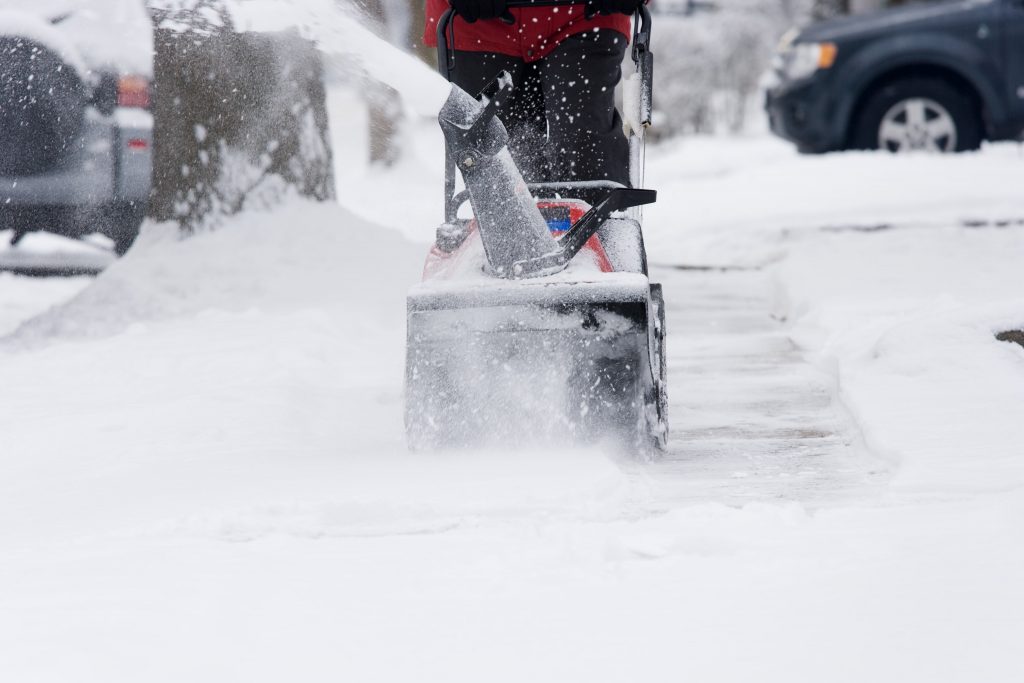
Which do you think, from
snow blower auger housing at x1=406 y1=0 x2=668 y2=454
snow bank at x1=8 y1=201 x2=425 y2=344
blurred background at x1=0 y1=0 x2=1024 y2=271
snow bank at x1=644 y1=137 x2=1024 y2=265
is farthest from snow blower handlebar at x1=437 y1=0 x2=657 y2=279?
snow bank at x1=644 y1=137 x2=1024 y2=265

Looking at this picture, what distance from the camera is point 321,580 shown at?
84.4 inches

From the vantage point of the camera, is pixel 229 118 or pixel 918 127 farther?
pixel 918 127

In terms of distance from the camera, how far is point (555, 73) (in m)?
3.41

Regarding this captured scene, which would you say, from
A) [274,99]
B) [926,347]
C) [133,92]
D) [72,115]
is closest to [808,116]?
[274,99]

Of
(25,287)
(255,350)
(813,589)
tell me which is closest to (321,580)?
(813,589)

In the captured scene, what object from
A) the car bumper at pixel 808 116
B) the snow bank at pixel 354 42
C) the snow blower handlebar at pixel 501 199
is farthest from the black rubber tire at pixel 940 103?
the snow blower handlebar at pixel 501 199

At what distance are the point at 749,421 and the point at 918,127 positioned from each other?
247 inches

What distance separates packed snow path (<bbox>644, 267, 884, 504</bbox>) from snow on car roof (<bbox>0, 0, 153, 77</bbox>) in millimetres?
2550

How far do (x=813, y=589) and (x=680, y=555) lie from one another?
0.26 m

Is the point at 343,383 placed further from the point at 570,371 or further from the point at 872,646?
the point at 872,646

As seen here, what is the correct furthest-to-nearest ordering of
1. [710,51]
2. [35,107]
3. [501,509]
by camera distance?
1. [710,51]
2. [35,107]
3. [501,509]

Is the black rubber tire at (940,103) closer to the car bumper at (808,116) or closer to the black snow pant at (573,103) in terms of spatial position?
the car bumper at (808,116)

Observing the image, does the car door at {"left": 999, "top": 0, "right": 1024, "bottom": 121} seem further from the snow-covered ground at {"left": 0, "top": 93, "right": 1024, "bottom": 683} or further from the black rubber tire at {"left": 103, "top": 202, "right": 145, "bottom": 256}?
the black rubber tire at {"left": 103, "top": 202, "right": 145, "bottom": 256}

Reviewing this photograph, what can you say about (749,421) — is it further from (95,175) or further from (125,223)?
(125,223)
